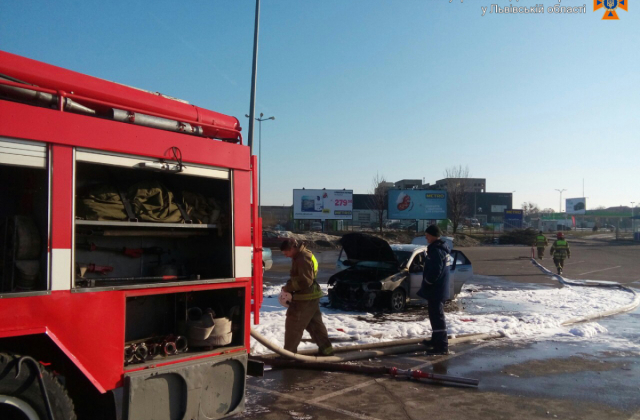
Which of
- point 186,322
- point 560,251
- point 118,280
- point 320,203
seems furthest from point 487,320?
point 320,203

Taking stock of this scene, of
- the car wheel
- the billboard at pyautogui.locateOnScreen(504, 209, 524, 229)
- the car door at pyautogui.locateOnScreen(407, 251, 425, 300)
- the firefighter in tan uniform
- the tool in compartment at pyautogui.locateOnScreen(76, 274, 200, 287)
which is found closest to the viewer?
the tool in compartment at pyautogui.locateOnScreen(76, 274, 200, 287)

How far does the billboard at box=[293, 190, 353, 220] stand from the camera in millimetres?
53469

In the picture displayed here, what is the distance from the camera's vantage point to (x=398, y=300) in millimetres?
11922

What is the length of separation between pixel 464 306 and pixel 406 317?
2.41 meters

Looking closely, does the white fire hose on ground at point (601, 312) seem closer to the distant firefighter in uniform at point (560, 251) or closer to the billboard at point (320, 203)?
the distant firefighter in uniform at point (560, 251)

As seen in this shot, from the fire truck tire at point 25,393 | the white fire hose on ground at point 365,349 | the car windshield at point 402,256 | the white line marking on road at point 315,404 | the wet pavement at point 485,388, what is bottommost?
the wet pavement at point 485,388

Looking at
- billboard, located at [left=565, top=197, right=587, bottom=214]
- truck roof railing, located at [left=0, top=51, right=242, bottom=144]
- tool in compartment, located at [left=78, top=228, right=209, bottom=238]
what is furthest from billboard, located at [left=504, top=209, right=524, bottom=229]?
truck roof railing, located at [left=0, top=51, right=242, bottom=144]

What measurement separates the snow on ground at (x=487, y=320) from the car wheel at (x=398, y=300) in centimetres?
30

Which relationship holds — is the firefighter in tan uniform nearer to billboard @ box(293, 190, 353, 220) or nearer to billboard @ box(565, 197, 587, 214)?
billboard @ box(293, 190, 353, 220)

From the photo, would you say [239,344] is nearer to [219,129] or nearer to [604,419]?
[219,129]

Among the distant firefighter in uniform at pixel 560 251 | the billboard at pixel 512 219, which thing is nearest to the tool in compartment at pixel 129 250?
the distant firefighter in uniform at pixel 560 251

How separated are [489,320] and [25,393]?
8948 mm

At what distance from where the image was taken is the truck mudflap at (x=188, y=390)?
154 inches

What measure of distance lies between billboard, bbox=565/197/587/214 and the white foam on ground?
102 meters
